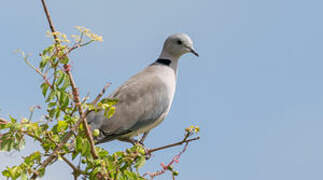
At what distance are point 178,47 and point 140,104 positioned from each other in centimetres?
133

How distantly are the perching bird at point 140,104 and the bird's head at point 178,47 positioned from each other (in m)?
0.12

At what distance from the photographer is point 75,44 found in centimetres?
Result: 338

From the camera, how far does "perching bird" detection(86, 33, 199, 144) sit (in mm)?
5367

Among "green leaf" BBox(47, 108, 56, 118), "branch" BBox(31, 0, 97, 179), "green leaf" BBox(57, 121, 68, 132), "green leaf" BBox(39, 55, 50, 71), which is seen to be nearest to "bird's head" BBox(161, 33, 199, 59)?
"green leaf" BBox(57, 121, 68, 132)

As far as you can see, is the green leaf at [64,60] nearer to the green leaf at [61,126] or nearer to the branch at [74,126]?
the branch at [74,126]

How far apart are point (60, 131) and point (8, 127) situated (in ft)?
1.50

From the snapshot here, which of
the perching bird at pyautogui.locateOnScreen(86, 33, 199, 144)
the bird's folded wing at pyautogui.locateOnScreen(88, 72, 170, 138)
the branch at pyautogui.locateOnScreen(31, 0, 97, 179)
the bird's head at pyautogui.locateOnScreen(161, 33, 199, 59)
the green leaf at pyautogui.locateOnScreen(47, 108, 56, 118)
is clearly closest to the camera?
the branch at pyautogui.locateOnScreen(31, 0, 97, 179)

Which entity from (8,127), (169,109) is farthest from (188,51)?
(8,127)

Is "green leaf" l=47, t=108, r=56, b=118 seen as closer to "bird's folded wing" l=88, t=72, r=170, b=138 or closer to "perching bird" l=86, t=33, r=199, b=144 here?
"perching bird" l=86, t=33, r=199, b=144

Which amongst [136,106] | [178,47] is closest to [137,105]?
[136,106]

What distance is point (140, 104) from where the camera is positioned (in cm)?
595

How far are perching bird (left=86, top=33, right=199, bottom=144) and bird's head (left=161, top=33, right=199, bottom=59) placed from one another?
125 millimetres

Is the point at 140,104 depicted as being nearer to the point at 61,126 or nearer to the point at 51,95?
the point at 61,126

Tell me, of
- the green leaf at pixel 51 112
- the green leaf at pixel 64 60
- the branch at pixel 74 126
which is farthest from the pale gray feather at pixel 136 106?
the green leaf at pixel 64 60
